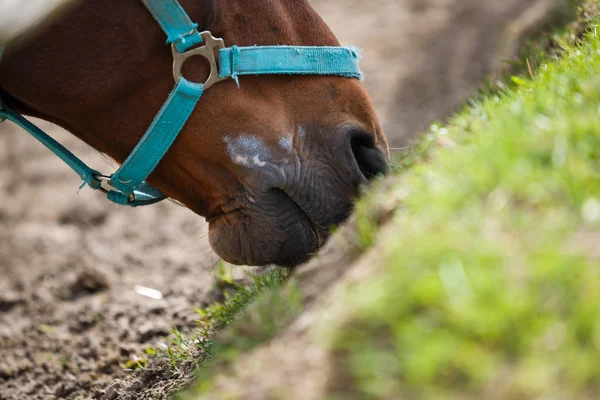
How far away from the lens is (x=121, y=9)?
2496mm

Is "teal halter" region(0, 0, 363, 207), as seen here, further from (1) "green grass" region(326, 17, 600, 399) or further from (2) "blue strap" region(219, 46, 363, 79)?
(1) "green grass" region(326, 17, 600, 399)

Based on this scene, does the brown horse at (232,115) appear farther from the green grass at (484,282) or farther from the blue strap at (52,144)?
the green grass at (484,282)

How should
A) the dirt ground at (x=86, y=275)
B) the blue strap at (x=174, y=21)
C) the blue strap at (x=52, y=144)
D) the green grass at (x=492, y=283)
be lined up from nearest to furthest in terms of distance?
the green grass at (x=492, y=283), the blue strap at (x=174, y=21), the blue strap at (x=52, y=144), the dirt ground at (x=86, y=275)

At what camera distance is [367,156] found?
2.62 m

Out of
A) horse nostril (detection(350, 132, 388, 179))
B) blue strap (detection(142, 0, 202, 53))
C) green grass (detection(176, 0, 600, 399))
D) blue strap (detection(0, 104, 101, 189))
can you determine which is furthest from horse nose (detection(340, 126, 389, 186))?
blue strap (detection(0, 104, 101, 189))

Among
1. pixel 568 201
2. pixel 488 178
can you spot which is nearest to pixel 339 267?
pixel 488 178

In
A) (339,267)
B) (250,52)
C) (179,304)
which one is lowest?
(179,304)

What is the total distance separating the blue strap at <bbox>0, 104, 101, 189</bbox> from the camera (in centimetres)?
271

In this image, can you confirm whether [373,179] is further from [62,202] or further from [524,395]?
[62,202]

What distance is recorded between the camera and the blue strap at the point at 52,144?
8.90 ft

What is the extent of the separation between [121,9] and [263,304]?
1.31 metres

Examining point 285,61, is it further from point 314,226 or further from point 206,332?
point 206,332

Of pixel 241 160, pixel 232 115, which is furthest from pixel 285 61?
pixel 241 160

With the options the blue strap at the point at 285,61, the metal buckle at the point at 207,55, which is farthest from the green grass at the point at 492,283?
the metal buckle at the point at 207,55
